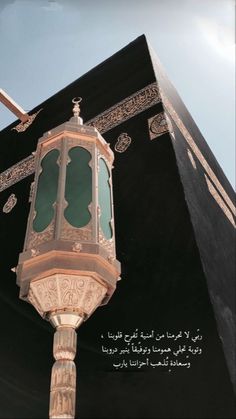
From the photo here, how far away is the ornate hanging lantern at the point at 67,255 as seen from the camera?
136 cm

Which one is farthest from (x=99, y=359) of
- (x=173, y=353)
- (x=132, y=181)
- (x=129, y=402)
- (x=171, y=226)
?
(x=132, y=181)

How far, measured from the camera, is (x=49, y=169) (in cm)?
179

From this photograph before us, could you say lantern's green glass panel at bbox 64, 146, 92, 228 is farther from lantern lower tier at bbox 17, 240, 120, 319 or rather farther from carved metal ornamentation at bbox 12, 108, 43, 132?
carved metal ornamentation at bbox 12, 108, 43, 132

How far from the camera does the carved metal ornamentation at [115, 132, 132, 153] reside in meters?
3.57

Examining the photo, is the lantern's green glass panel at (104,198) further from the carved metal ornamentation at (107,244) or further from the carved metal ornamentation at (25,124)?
the carved metal ornamentation at (25,124)

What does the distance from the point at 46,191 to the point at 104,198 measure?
0.23m

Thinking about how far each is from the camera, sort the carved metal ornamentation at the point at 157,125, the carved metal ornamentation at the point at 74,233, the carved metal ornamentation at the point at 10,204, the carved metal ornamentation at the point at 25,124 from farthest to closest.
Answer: the carved metal ornamentation at the point at 25,124 → the carved metal ornamentation at the point at 10,204 → the carved metal ornamentation at the point at 157,125 → the carved metal ornamentation at the point at 74,233

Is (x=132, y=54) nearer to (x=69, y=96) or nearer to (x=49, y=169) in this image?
(x=69, y=96)

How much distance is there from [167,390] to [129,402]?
0.25 m

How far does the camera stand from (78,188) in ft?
5.47

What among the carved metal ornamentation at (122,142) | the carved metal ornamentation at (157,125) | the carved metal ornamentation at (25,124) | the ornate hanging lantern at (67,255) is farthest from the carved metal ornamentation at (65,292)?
the carved metal ornamentation at (25,124)

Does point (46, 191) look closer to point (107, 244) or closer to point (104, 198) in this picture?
point (104, 198)

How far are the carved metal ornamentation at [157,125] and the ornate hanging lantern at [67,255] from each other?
5.38 ft

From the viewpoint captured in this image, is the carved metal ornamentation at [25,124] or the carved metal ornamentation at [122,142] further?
the carved metal ornamentation at [25,124]
